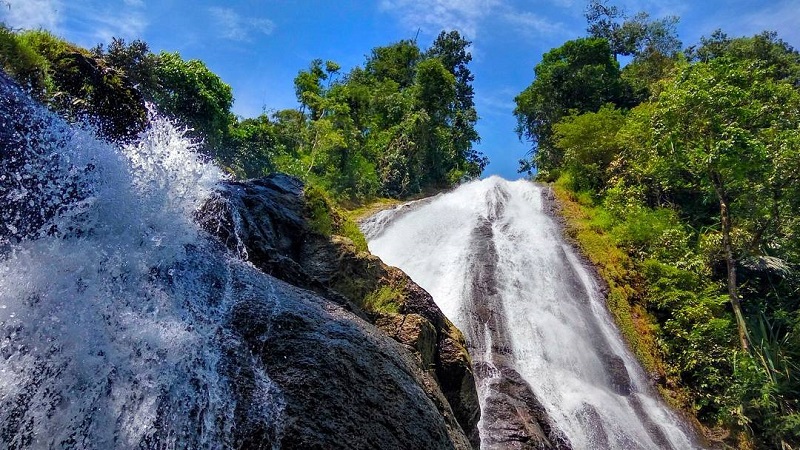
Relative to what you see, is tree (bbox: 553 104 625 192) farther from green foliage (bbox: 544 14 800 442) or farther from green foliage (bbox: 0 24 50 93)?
green foliage (bbox: 0 24 50 93)

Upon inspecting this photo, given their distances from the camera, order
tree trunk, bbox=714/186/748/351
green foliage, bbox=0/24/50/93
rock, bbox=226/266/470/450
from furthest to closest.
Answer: tree trunk, bbox=714/186/748/351 → green foliage, bbox=0/24/50/93 → rock, bbox=226/266/470/450

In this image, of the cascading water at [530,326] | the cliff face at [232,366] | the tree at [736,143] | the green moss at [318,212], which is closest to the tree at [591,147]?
the cascading water at [530,326]

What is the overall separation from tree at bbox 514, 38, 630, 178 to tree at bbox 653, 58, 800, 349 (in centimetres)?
1287

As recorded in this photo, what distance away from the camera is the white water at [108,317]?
11.5 feet

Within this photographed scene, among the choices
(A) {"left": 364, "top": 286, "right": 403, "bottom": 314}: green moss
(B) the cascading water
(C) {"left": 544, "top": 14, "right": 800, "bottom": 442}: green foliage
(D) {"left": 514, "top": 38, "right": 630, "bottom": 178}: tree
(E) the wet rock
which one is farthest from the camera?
(D) {"left": 514, "top": 38, "right": 630, "bottom": 178}: tree

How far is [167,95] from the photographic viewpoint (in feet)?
56.7

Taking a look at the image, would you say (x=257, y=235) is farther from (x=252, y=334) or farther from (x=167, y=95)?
(x=167, y=95)

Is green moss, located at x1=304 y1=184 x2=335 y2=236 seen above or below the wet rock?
above

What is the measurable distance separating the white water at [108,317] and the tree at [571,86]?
24986 millimetres

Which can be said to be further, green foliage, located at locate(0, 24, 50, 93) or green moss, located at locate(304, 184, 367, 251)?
green foliage, located at locate(0, 24, 50, 93)

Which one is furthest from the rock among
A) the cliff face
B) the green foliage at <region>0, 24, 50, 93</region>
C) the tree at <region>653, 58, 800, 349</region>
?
the tree at <region>653, 58, 800, 349</region>

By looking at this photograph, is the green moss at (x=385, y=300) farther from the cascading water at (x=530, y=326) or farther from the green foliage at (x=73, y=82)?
the green foliage at (x=73, y=82)

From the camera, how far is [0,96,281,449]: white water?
11.5 ft

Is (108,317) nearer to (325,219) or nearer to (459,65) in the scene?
(325,219)
